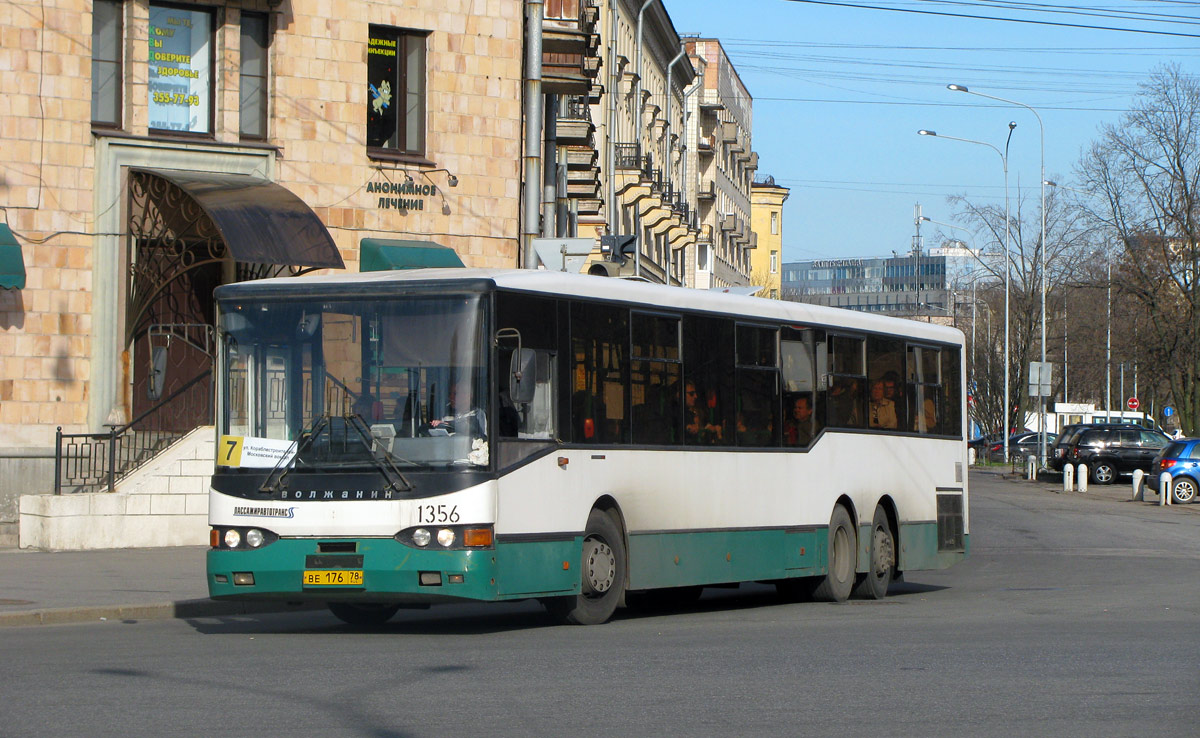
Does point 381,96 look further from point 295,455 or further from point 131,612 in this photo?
point 295,455

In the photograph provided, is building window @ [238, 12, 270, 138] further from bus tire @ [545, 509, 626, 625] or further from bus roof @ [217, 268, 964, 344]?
bus tire @ [545, 509, 626, 625]

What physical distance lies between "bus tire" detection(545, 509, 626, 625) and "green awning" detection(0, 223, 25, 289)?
11.2 metres

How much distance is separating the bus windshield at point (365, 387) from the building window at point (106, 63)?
11444mm

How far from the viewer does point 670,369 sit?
14.5 m

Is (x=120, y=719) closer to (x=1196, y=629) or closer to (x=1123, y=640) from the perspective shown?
(x=1123, y=640)

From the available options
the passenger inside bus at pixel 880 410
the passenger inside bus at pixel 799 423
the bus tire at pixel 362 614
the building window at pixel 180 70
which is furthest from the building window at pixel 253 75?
the bus tire at pixel 362 614

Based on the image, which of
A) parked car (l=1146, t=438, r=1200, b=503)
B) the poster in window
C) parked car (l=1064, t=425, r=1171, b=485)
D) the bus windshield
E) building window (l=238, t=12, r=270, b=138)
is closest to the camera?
the bus windshield

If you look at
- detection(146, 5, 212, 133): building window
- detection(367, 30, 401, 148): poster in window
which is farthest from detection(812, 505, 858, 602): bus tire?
detection(146, 5, 212, 133): building window

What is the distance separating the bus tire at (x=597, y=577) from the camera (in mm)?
13305

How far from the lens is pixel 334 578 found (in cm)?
1220

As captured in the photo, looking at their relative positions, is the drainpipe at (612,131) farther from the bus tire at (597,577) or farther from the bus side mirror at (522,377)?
the bus side mirror at (522,377)

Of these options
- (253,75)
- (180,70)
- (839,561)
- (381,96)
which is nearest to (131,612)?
(839,561)

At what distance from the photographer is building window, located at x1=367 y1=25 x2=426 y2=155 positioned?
25.4m

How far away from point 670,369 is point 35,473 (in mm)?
10967
